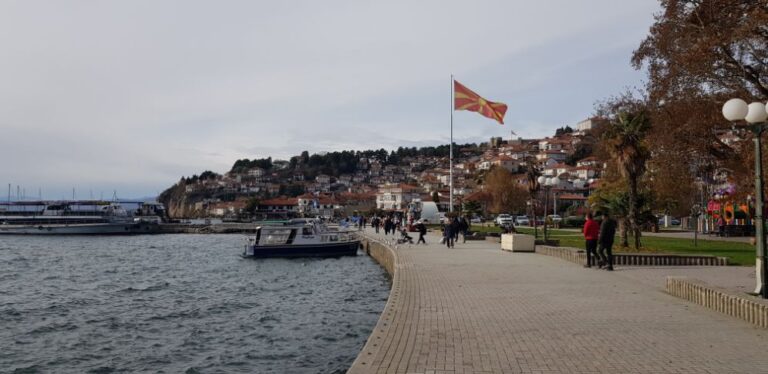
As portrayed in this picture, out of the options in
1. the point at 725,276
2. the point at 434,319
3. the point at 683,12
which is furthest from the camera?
the point at 683,12

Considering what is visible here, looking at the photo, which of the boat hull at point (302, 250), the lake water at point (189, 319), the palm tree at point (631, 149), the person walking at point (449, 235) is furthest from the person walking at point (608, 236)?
the boat hull at point (302, 250)

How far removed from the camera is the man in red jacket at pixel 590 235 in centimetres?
1786

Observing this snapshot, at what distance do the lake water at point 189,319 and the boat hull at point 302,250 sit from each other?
621 cm

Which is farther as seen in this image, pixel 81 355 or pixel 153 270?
pixel 153 270

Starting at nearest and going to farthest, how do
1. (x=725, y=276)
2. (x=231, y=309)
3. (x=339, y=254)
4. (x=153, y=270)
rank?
1. (x=725, y=276)
2. (x=231, y=309)
3. (x=153, y=270)
4. (x=339, y=254)

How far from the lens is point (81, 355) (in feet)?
43.4

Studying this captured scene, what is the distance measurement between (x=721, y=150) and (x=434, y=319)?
19.9 meters

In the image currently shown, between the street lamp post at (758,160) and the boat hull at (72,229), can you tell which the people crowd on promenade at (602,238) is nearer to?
the street lamp post at (758,160)

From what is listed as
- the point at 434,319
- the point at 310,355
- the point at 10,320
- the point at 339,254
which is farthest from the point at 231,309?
the point at 339,254

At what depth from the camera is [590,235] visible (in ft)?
59.1

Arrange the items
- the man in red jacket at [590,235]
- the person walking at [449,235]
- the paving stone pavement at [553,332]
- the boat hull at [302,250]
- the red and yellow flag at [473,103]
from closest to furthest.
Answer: the paving stone pavement at [553,332] < the man in red jacket at [590,235] < the person walking at [449,235] < the boat hull at [302,250] < the red and yellow flag at [473,103]

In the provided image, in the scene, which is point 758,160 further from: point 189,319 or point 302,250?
point 302,250

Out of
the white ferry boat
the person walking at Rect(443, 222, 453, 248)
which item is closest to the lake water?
the person walking at Rect(443, 222, 453, 248)

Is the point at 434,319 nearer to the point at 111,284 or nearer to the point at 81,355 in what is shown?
the point at 81,355
